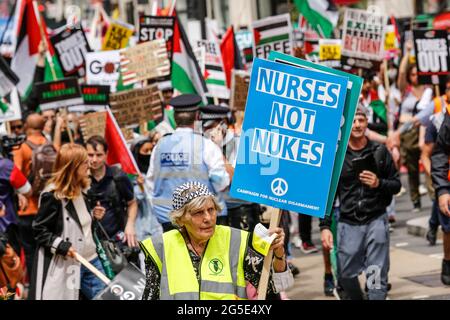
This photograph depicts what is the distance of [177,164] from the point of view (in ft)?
31.0

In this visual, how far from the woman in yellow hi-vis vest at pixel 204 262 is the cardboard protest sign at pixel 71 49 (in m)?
10.7

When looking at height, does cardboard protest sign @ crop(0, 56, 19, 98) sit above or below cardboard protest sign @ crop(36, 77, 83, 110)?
above

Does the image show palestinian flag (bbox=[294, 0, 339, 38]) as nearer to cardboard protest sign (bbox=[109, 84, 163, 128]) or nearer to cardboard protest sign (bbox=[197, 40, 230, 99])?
cardboard protest sign (bbox=[197, 40, 230, 99])

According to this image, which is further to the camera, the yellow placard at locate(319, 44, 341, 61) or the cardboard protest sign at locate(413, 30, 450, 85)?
the yellow placard at locate(319, 44, 341, 61)

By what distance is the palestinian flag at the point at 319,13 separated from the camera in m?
18.4

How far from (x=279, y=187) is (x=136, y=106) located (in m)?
7.74

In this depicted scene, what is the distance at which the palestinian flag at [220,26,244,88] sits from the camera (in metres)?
17.3

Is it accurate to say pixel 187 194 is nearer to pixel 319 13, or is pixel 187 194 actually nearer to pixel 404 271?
pixel 404 271

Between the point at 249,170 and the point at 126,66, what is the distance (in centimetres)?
918

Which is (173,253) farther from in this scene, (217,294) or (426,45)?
(426,45)

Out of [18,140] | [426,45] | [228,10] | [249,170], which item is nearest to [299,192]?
[249,170]

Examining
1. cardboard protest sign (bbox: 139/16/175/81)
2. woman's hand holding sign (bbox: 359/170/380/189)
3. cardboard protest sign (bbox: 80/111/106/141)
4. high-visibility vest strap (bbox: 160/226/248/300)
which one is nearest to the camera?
high-visibility vest strap (bbox: 160/226/248/300)

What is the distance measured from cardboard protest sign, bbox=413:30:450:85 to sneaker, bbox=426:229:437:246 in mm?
1695

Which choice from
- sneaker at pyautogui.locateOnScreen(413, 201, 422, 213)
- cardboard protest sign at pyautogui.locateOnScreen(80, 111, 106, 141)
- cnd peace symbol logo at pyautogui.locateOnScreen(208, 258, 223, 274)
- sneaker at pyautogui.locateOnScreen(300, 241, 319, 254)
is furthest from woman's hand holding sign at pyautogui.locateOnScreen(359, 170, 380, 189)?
sneaker at pyautogui.locateOnScreen(413, 201, 422, 213)
